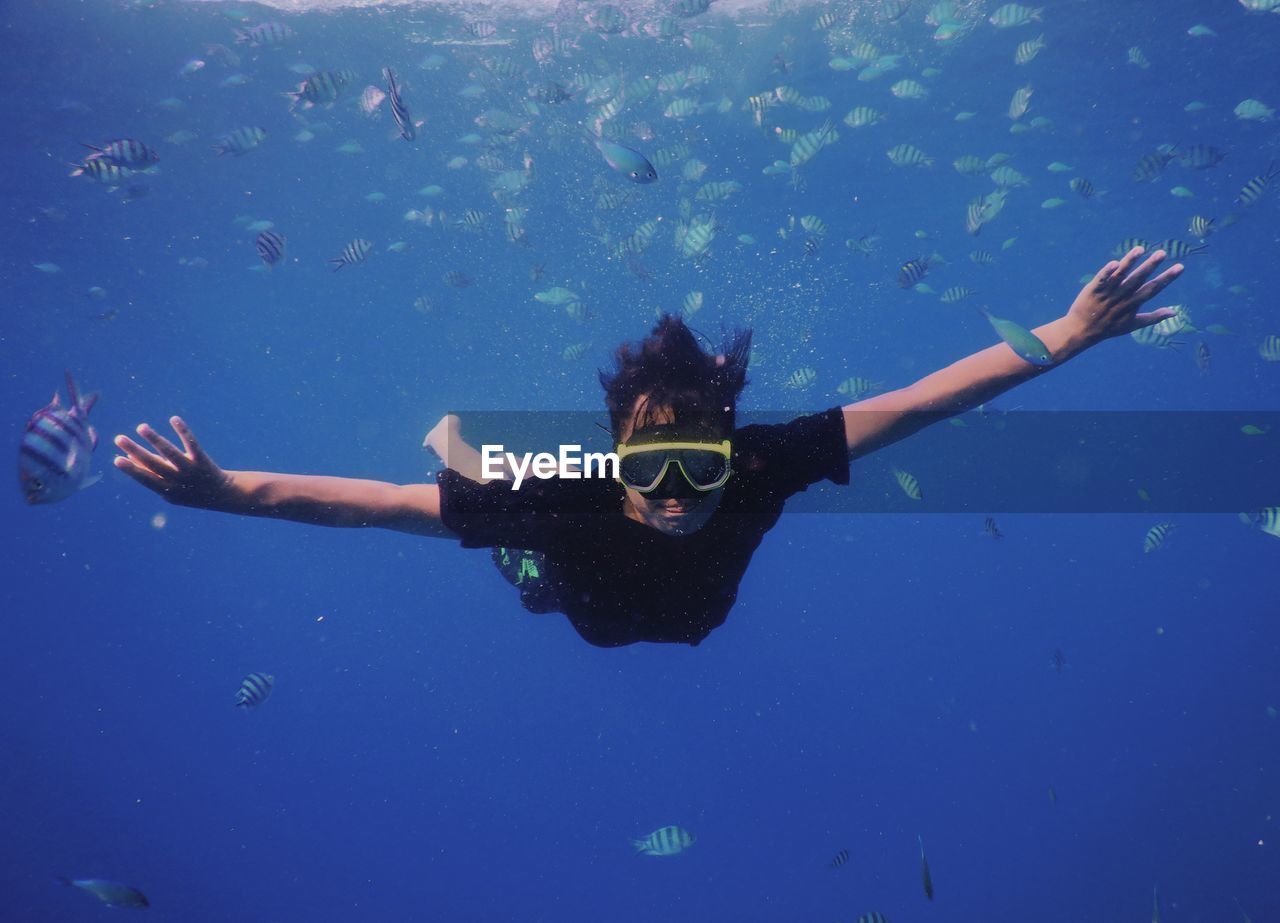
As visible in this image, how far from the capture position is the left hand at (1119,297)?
3246mm

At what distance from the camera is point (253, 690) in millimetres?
7461

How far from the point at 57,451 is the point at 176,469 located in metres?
1.02

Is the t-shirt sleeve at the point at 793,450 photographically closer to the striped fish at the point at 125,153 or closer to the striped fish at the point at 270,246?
the striped fish at the point at 270,246

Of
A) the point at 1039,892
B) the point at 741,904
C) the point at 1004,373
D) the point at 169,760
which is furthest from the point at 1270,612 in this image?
the point at 169,760

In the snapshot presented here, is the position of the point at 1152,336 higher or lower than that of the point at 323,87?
lower

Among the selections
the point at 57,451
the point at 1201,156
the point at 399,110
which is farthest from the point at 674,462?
the point at 1201,156

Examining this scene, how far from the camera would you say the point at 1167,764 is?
25.7 m

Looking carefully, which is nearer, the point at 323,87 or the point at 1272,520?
the point at 1272,520

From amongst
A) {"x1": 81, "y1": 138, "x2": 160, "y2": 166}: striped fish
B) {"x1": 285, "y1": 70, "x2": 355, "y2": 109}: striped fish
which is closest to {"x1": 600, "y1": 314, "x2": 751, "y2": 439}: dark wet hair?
{"x1": 285, "y1": 70, "x2": 355, "y2": 109}: striped fish

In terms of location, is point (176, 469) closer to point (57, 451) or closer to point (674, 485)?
point (57, 451)

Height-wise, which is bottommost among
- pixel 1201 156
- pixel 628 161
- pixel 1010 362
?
pixel 1010 362

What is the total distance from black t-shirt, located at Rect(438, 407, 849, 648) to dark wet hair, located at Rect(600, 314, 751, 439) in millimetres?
339

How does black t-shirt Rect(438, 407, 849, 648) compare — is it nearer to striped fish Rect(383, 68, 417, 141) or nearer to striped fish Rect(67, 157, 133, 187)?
striped fish Rect(383, 68, 417, 141)

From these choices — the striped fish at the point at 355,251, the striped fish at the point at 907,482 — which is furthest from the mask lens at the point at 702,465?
→ the striped fish at the point at 355,251
